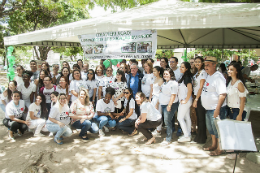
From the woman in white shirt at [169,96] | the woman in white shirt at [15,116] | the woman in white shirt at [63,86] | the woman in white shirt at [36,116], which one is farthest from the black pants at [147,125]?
the woman in white shirt at [15,116]

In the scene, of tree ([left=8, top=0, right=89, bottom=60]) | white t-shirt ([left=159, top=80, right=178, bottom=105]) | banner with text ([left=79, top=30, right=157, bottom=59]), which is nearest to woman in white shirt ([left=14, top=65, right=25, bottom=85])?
banner with text ([left=79, top=30, right=157, bottom=59])

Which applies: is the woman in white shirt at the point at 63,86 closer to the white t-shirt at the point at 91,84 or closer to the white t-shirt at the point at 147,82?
the white t-shirt at the point at 91,84

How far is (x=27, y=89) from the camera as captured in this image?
501cm

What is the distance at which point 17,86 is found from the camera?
16.2ft

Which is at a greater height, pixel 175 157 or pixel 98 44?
pixel 98 44

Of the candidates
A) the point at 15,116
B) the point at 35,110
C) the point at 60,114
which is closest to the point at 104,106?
the point at 60,114

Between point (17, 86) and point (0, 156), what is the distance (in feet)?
6.07

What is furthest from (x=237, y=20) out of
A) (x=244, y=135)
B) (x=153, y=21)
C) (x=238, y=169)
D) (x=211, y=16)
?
(x=238, y=169)

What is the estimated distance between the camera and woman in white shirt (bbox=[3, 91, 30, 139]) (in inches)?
175

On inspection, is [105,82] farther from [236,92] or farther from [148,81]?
[236,92]

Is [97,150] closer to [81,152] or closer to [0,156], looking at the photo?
[81,152]

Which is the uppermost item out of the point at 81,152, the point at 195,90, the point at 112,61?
the point at 112,61

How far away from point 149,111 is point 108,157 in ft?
3.89

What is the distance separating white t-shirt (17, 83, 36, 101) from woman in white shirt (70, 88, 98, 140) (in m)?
1.31
